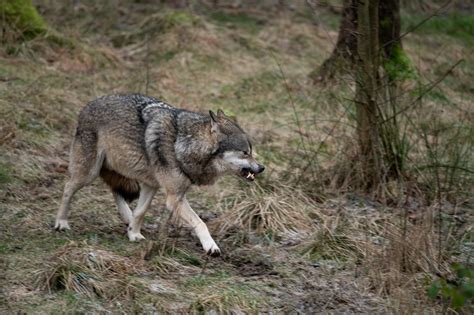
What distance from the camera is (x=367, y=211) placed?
8031mm

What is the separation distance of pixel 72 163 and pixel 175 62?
18.7ft

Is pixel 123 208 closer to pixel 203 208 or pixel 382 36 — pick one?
pixel 203 208

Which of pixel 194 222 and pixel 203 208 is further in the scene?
pixel 203 208

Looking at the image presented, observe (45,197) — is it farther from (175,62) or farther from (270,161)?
(175,62)

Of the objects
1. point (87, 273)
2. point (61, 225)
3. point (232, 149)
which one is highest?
point (232, 149)

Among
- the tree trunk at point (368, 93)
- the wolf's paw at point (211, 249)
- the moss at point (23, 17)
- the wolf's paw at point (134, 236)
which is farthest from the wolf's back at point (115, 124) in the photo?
the moss at point (23, 17)

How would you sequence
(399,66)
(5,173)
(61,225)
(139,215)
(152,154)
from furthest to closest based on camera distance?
(399,66) → (5,173) → (61,225) → (139,215) → (152,154)

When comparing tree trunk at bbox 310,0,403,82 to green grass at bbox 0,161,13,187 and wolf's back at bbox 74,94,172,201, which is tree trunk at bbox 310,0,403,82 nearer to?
wolf's back at bbox 74,94,172,201

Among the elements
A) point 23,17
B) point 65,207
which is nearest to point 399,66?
point 23,17

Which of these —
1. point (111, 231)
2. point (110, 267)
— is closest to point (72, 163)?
point (111, 231)

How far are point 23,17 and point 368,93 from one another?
6.08m

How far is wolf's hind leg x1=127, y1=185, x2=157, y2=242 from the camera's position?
7215mm

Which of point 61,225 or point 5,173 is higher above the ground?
point 61,225

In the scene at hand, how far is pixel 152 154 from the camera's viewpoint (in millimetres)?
7098
